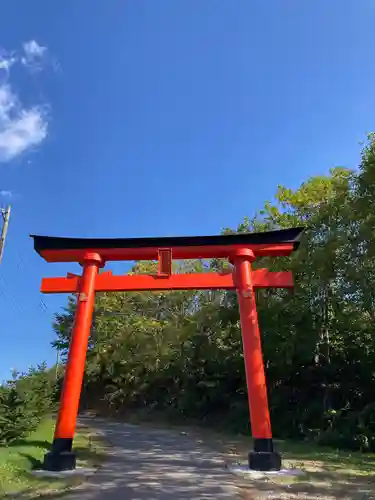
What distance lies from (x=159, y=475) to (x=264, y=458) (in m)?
1.99

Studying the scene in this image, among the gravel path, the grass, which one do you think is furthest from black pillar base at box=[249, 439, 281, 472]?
the grass

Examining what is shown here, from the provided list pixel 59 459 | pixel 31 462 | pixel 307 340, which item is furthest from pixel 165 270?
pixel 307 340

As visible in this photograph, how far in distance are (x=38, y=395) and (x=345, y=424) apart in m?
9.36

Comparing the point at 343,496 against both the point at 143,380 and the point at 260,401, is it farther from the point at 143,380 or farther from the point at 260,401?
the point at 143,380

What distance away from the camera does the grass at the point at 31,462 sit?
621cm

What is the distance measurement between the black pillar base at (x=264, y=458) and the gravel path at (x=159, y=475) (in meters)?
0.58

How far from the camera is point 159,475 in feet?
24.5

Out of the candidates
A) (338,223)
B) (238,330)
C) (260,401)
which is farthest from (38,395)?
(338,223)

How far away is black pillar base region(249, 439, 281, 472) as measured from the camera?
25.5 feet

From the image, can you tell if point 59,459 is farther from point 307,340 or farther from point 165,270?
point 307,340

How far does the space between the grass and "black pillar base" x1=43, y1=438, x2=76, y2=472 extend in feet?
1.01

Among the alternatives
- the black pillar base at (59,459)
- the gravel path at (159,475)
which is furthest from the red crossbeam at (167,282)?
the gravel path at (159,475)

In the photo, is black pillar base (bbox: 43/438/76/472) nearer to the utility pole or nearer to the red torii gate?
the red torii gate

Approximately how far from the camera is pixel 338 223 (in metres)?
14.4
